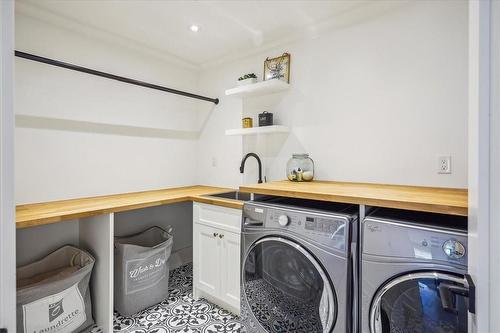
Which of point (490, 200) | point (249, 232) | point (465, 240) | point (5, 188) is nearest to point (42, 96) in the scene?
point (5, 188)

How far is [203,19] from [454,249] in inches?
85.4

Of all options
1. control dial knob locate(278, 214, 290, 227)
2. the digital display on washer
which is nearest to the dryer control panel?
the digital display on washer

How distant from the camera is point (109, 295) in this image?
1735 mm

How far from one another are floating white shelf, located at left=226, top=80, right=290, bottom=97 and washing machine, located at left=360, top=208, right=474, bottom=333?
1404mm

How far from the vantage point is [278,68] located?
94.1 inches

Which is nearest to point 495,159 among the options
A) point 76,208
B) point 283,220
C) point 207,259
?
point 283,220

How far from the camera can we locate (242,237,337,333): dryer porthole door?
134 centimetres

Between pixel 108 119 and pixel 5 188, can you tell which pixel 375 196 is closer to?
pixel 5 188

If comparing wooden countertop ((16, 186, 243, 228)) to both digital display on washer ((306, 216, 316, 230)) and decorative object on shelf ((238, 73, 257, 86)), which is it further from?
decorative object on shelf ((238, 73, 257, 86))

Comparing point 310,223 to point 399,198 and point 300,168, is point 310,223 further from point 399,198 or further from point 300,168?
point 300,168

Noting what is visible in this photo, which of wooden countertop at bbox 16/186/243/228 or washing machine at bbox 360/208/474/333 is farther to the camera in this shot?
wooden countertop at bbox 16/186/243/228

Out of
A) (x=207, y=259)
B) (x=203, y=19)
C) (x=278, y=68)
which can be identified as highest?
(x=203, y=19)

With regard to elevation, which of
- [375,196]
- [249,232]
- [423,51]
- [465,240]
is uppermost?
[423,51]

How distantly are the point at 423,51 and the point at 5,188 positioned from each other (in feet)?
7.30
